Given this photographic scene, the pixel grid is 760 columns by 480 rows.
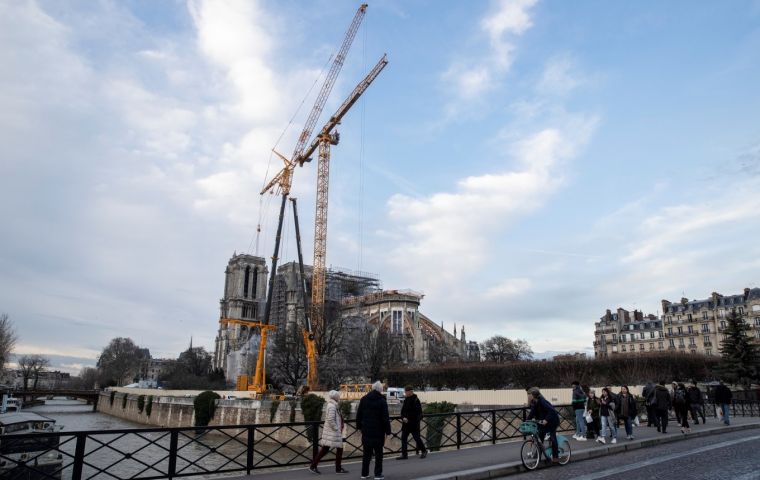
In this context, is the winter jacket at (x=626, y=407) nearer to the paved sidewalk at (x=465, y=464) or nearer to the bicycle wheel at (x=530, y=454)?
the paved sidewalk at (x=465, y=464)

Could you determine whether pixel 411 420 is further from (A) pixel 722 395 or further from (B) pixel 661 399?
(A) pixel 722 395

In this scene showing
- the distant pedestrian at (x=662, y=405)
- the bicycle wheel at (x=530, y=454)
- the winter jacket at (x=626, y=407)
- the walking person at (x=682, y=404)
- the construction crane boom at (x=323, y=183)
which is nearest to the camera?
the bicycle wheel at (x=530, y=454)

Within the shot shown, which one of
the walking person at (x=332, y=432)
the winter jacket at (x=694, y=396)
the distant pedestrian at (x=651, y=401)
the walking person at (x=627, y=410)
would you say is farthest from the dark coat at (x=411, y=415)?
the winter jacket at (x=694, y=396)

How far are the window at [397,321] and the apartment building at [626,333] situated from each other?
34614 mm

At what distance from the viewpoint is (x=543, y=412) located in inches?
426

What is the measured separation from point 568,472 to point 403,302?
82273 millimetres

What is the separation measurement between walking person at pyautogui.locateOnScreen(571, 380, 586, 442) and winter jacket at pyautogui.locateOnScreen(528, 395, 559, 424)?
12.2 ft

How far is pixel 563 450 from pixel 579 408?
347 cm

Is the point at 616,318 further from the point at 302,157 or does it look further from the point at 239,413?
the point at 239,413

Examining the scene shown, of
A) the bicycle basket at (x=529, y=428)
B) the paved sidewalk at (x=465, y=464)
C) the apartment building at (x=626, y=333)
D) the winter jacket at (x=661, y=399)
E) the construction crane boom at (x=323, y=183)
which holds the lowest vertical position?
the paved sidewalk at (x=465, y=464)

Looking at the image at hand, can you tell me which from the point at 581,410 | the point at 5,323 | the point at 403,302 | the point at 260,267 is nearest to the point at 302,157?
the point at 403,302

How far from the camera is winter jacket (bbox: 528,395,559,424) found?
10.8m

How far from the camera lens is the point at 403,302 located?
92.2 m

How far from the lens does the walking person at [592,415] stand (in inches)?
577
